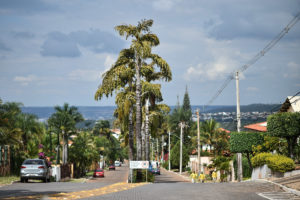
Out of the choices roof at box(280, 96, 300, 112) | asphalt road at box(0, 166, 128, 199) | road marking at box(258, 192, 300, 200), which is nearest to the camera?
road marking at box(258, 192, 300, 200)

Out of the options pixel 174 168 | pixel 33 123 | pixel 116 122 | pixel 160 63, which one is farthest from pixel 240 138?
pixel 174 168

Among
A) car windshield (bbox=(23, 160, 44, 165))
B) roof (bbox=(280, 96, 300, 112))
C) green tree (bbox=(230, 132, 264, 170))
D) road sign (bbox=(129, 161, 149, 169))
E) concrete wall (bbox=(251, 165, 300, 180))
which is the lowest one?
concrete wall (bbox=(251, 165, 300, 180))

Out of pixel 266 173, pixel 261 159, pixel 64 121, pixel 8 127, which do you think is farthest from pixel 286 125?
pixel 64 121

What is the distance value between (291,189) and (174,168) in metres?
82.3

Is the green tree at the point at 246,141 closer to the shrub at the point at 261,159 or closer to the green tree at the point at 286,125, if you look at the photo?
the shrub at the point at 261,159

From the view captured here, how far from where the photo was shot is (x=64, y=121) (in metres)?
59.6

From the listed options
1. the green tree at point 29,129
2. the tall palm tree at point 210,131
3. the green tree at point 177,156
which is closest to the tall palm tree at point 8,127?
the green tree at point 29,129

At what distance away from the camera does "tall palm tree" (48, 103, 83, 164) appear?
194ft

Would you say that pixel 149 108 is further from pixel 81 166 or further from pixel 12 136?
pixel 81 166

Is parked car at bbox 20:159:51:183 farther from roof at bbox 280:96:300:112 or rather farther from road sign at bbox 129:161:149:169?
roof at bbox 280:96:300:112

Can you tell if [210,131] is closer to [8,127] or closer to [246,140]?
[246,140]

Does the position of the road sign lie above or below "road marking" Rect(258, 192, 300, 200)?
above

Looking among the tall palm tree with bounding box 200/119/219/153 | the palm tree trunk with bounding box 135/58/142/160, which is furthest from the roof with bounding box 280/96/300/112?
the tall palm tree with bounding box 200/119/219/153

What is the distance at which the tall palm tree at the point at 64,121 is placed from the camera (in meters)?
59.1
